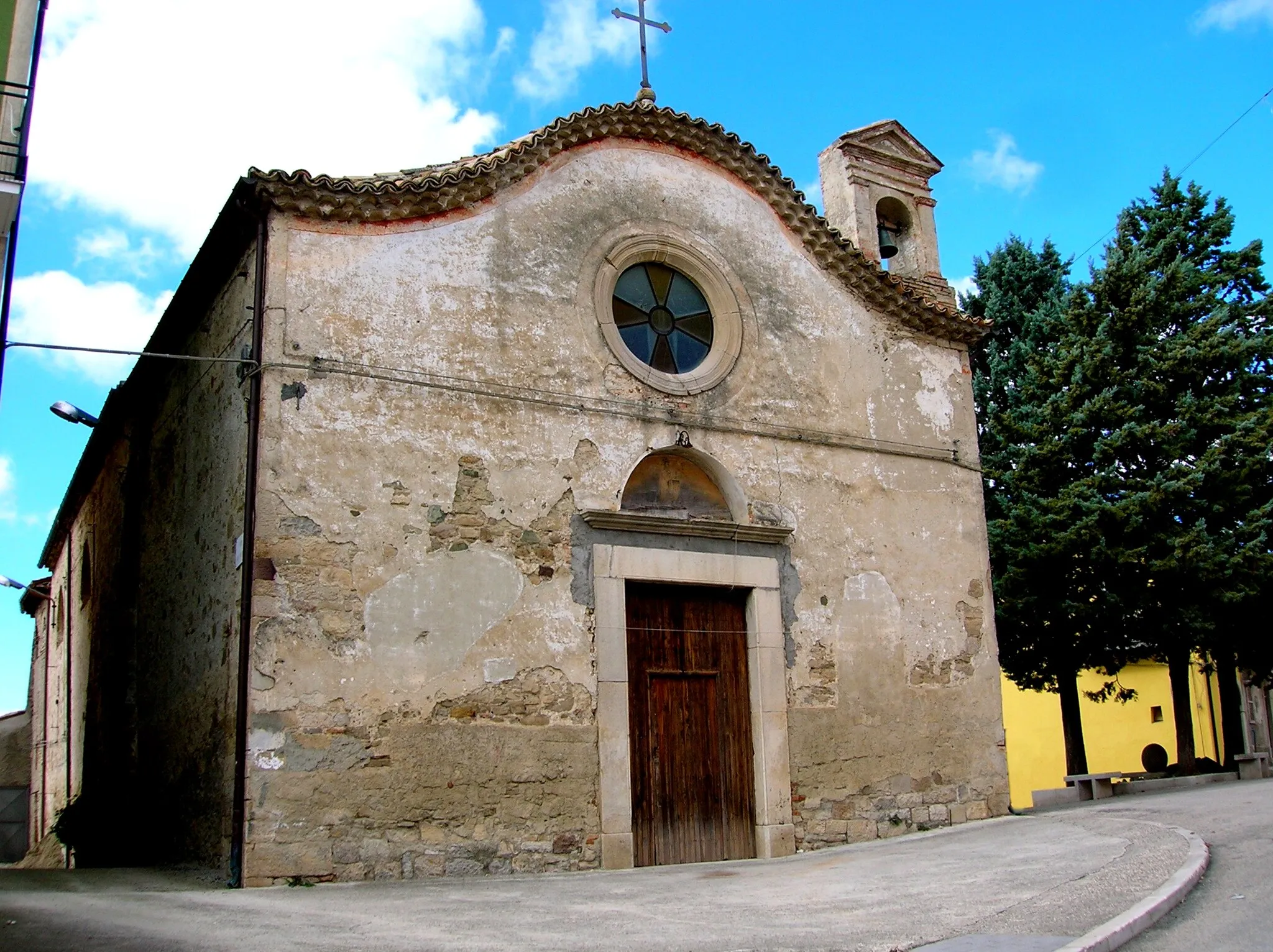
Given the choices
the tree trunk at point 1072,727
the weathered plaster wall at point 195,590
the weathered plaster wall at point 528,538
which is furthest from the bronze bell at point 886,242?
the weathered plaster wall at point 195,590

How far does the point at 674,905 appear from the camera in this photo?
7473 mm

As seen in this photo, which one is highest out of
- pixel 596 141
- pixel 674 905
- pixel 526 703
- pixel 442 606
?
pixel 596 141

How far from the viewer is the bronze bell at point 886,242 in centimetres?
1448

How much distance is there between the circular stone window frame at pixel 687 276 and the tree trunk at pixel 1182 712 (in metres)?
8.86

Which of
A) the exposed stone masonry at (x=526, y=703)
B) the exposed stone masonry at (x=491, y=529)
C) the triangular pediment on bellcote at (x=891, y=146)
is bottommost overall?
the exposed stone masonry at (x=526, y=703)

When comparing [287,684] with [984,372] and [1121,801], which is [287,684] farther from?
[984,372]

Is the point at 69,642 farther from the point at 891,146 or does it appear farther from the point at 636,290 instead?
the point at 891,146

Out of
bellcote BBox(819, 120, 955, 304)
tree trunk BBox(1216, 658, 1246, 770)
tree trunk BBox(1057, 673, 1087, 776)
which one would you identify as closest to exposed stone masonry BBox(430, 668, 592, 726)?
bellcote BBox(819, 120, 955, 304)

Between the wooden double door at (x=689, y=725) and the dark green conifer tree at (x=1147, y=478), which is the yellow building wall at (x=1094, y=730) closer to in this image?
the dark green conifer tree at (x=1147, y=478)

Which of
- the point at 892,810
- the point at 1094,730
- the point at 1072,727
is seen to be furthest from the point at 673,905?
the point at 1094,730

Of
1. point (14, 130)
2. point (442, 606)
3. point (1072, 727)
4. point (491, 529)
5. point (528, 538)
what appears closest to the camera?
point (14, 130)

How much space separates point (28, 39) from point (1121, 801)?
12962 mm

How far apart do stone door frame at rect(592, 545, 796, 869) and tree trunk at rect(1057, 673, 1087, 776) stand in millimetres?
7835

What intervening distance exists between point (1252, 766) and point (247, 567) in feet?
43.9
